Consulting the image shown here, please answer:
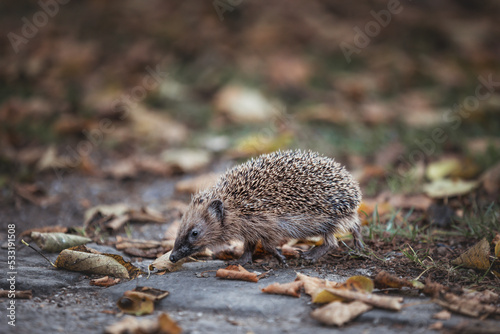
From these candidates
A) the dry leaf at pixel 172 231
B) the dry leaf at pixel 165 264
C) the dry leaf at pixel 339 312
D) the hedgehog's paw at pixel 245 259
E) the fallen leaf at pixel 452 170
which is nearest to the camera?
the dry leaf at pixel 339 312

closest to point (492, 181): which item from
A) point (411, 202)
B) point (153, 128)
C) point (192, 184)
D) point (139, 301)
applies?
point (411, 202)

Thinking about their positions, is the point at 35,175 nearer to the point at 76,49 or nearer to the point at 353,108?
the point at 76,49

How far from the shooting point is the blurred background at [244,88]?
755cm

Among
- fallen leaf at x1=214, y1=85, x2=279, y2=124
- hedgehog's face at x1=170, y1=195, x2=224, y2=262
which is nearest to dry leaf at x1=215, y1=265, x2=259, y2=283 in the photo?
hedgehog's face at x1=170, y1=195, x2=224, y2=262

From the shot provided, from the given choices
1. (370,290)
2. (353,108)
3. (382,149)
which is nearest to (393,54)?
(353,108)

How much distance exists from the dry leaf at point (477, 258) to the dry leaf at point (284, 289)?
4.95ft

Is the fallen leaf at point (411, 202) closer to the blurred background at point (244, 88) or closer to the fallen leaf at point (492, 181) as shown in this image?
the blurred background at point (244, 88)

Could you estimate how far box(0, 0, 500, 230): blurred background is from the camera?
297 inches

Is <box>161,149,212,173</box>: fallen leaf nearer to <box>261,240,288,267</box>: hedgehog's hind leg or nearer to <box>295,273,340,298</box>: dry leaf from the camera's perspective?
<box>261,240,288,267</box>: hedgehog's hind leg

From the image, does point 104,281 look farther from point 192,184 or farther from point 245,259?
point 192,184

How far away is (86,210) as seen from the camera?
6156 millimetres

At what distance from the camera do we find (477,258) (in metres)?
4.11

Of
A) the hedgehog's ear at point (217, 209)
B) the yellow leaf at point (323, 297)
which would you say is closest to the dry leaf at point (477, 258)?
the yellow leaf at point (323, 297)

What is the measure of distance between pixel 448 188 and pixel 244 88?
514 cm
